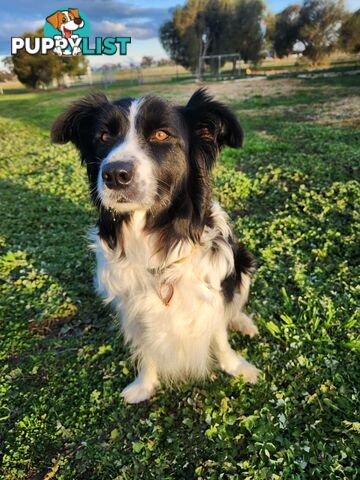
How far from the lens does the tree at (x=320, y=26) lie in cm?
3788

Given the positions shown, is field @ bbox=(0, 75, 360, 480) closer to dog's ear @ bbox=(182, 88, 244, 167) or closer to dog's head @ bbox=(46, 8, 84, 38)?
dog's ear @ bbox=(182, 88, 244, 167)

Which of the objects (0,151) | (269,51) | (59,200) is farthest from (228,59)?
(59,200)

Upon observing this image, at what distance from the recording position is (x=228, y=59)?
42.3 m

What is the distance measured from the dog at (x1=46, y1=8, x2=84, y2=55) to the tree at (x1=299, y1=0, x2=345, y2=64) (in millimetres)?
32462

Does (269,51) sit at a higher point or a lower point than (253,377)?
higher

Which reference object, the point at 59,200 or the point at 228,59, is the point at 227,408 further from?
the point at 228,59

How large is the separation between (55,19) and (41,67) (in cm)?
2969

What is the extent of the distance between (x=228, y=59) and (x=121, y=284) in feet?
148

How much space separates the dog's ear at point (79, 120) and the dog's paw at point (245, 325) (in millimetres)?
1969

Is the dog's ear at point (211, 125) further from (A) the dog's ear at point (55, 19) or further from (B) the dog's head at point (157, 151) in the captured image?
(A) the dog's ear at point (55, 19)

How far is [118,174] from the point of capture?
2162 mm

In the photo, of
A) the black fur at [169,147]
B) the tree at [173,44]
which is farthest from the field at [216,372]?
the tree at [173,44]

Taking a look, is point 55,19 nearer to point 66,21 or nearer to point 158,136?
point 66,21

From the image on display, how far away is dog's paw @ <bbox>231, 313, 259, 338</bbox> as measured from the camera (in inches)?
131
